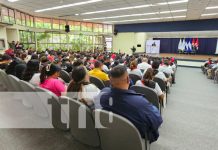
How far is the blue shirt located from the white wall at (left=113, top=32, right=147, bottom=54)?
15.3 meters

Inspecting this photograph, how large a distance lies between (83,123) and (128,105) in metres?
0.61

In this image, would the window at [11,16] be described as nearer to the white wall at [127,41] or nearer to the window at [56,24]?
the window at [56,24]

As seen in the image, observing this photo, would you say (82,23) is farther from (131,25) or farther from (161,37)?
(161,37)

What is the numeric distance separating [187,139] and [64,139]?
6.23 feet

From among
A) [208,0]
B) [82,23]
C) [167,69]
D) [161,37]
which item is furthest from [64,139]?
[161,37]

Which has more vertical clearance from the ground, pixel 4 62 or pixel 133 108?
pixel 4 62

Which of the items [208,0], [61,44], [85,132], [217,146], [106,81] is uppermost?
[208,0]

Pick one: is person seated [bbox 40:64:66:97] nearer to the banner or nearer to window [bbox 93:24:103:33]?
window [bbox 93:24:103:33]

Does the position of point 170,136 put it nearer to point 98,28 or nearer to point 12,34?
point 12,34

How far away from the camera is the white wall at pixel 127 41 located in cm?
1632

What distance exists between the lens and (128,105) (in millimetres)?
1487

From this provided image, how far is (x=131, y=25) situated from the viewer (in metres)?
15.8

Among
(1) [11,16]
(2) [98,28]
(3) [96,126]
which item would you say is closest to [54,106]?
(3) [96,126]

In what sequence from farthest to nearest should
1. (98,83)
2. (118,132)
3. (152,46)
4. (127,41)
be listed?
(152,46), (127,41), (98,83), (118,132)
